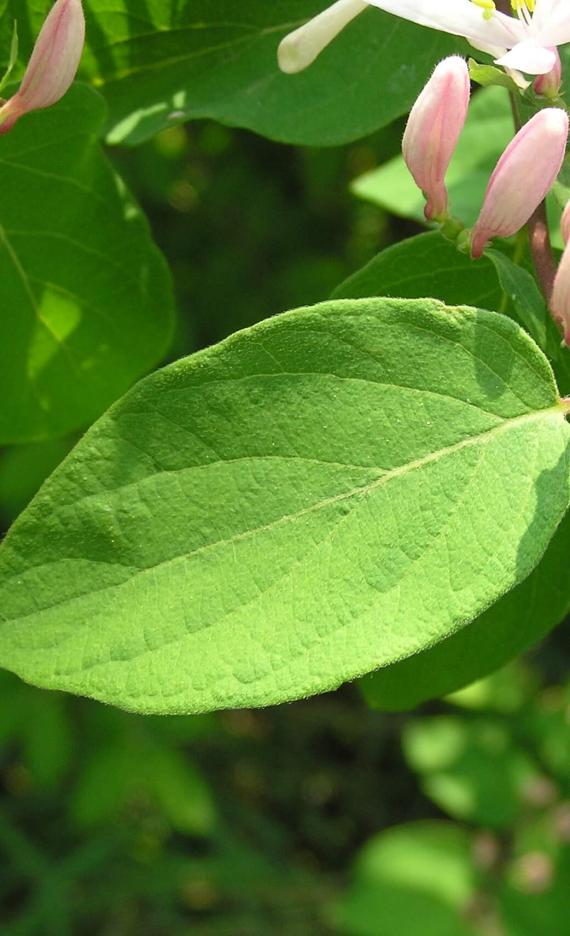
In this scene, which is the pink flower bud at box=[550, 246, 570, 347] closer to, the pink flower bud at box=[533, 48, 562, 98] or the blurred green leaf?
the pink flower bud at box=[533, 48, 562, 98]

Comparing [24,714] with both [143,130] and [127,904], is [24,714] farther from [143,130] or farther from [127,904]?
[143,130]

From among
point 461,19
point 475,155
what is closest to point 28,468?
point 475,155

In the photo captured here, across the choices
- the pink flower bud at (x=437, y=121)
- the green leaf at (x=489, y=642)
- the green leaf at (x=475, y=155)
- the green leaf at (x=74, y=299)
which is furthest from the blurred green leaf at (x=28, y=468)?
the pink flower bud at (x=437, y=121)

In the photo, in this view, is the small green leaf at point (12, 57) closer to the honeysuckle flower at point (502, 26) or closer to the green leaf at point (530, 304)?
the honeysuckle flower at point (502, 26)

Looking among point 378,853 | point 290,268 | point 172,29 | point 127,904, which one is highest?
point 172,29

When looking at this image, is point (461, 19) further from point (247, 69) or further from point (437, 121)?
point (247, 69)

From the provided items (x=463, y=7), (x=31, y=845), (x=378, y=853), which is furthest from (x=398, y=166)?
(x=31, y=845)
